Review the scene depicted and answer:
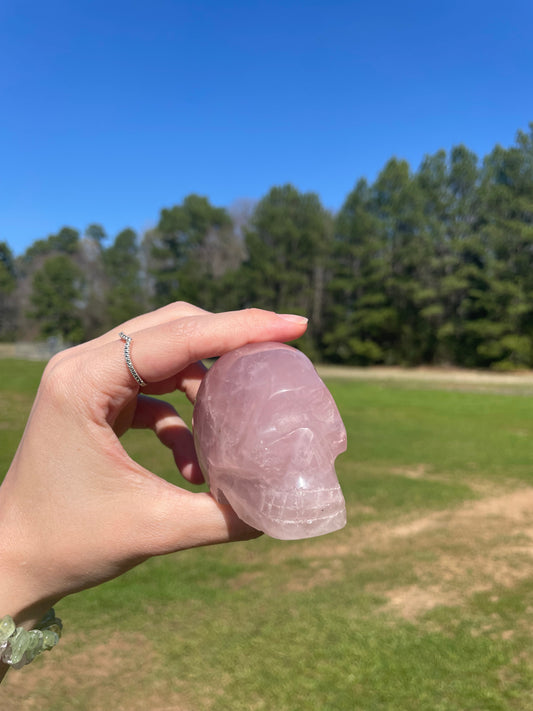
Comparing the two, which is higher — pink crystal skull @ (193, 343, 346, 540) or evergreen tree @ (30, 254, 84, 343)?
evergreen tree @ (30, 254, 84, 343)

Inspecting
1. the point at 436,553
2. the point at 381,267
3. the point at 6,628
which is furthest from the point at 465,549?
the point at 381,267

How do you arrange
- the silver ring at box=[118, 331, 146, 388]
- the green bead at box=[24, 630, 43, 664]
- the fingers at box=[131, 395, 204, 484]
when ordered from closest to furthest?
the silver ring at box=[118, 331, 146, 388] < the green bead at box=[24, 630, 43, 664] < the fingers at box=[131, 395, 204, 484]

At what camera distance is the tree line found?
99.9ft

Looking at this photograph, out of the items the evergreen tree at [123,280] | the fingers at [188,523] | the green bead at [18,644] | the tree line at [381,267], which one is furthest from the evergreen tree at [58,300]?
the fingers at [188,523]

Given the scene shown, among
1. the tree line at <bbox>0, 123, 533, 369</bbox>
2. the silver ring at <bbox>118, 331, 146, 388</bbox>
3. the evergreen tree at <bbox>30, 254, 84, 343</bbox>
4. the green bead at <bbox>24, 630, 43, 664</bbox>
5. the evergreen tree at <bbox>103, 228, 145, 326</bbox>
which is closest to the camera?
the silver ring at <bbox>118, 331, 146, 388</bbox>

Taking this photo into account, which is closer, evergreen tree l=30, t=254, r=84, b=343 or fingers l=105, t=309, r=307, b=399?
fingers l=105, t=309, r=307, b=399

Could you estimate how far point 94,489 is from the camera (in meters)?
1.67

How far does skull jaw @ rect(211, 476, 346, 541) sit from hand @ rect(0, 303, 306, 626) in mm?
93

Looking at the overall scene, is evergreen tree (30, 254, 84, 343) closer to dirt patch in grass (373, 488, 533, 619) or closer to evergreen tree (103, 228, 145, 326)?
evergreen tree (103, 228, 145, 326)

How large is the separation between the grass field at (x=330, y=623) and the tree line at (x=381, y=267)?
994 inches

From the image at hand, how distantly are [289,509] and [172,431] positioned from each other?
2.62 feet

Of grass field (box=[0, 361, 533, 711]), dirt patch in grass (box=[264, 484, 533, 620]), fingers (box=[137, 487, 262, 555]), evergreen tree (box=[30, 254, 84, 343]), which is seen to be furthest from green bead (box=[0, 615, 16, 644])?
evergreen tree (box=[30, 254, 84, 343])

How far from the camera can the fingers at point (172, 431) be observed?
2193 millimetres

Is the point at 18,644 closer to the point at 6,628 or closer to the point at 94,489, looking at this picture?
the point at 6,628
